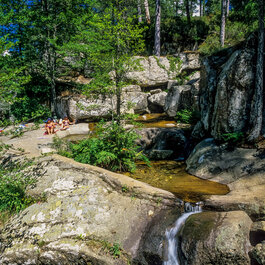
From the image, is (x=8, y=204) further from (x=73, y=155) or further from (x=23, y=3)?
(x=23, y=3)

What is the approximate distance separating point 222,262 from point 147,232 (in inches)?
Result: 55.4

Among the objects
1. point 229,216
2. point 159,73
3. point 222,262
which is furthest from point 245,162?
point 159,73

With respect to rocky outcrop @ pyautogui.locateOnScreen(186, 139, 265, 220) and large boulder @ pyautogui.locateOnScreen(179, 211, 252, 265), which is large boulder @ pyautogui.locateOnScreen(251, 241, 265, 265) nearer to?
large boulder @ pyautogui.locateOnScreen(179, 211, 252, 265)

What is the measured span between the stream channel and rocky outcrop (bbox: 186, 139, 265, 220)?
33 centimetres

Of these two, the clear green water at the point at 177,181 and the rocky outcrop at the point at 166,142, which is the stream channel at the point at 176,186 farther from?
the rocky outcrop at the point at 166,142

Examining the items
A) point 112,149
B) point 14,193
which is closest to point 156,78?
point 112,149

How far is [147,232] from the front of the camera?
392 centimetres

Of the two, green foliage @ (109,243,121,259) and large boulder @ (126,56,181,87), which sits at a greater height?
large boulder @ (126,56,181,87)

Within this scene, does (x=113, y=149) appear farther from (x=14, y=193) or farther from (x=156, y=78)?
(x=156, y=78)

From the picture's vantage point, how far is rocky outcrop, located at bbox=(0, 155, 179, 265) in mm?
3697

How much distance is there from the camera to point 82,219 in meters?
4.17

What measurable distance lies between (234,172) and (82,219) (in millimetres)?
4838

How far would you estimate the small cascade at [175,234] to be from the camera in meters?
3.62

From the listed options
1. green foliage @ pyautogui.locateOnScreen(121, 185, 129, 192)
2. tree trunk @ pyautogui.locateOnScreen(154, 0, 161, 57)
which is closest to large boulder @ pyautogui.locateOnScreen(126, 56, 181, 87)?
tree trunk @ pyautogui.locateOnScreen(154, 0, 161, 57)
